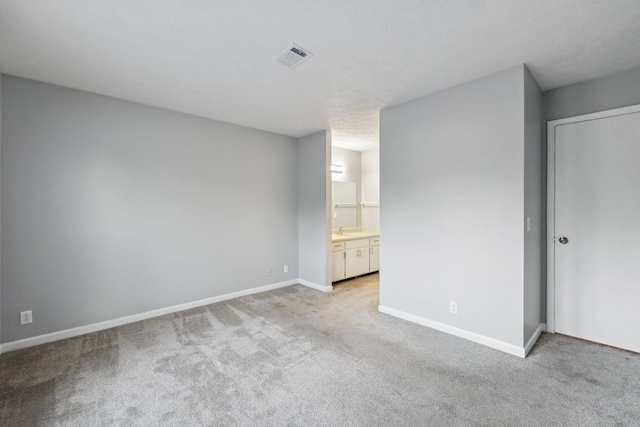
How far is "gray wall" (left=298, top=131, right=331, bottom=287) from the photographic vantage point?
4.48 meters

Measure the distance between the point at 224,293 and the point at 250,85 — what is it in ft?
9.11

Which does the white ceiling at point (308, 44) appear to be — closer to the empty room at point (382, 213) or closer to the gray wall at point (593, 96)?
the empty room at point (382, 213)

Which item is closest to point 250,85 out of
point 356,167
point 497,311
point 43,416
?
point 43,416

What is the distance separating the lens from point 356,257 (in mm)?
5121

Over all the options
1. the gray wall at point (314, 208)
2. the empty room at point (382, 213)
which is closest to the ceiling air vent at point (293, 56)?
the empty room at point (382, 213)

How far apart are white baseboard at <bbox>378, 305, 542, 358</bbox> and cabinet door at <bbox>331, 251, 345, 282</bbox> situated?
1.32 metres

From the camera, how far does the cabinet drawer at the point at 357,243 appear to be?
497 cm

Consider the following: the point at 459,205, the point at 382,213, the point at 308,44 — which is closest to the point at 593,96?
the point at 459,205

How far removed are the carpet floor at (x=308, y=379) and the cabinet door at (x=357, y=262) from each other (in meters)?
1.86

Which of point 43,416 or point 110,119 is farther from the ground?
point 110,119

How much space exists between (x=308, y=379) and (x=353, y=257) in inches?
119

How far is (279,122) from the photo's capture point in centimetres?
406

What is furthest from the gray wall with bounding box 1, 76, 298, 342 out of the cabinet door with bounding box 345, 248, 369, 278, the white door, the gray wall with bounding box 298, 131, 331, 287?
the white door

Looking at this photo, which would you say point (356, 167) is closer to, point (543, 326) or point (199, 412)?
point (543, 326)
